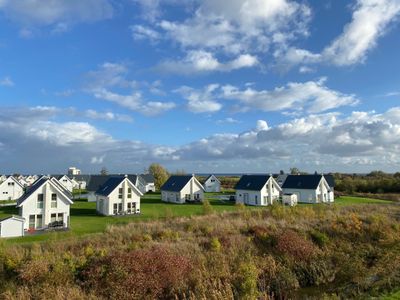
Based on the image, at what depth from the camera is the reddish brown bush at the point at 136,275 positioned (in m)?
13.8

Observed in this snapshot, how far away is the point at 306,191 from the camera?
54.5 metres

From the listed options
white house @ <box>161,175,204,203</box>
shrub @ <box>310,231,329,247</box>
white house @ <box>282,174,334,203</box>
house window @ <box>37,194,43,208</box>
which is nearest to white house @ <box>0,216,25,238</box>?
house window @ <box>37,194,43,208</box>

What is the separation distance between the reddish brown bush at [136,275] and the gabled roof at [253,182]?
3584 cm

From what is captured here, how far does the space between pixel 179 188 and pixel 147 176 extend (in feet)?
98.0

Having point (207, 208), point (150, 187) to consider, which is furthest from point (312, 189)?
point (150, 187)

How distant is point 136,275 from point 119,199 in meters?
28.0

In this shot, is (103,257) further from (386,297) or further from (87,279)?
(386,297)

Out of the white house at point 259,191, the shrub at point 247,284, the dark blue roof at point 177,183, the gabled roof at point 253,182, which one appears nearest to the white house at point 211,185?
the dark blue roof at point 177,183

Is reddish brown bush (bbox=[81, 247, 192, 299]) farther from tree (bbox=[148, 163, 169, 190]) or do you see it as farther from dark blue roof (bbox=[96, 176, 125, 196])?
tree (bbox=[148, 163, 169, 190])

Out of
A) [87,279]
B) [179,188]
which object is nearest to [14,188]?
[179,188]

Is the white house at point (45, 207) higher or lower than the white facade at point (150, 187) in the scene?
lower

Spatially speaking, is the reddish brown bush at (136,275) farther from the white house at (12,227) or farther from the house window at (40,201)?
the house window at (40,201)

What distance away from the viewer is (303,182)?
55.9 metres

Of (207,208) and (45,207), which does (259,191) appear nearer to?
(207,208)
